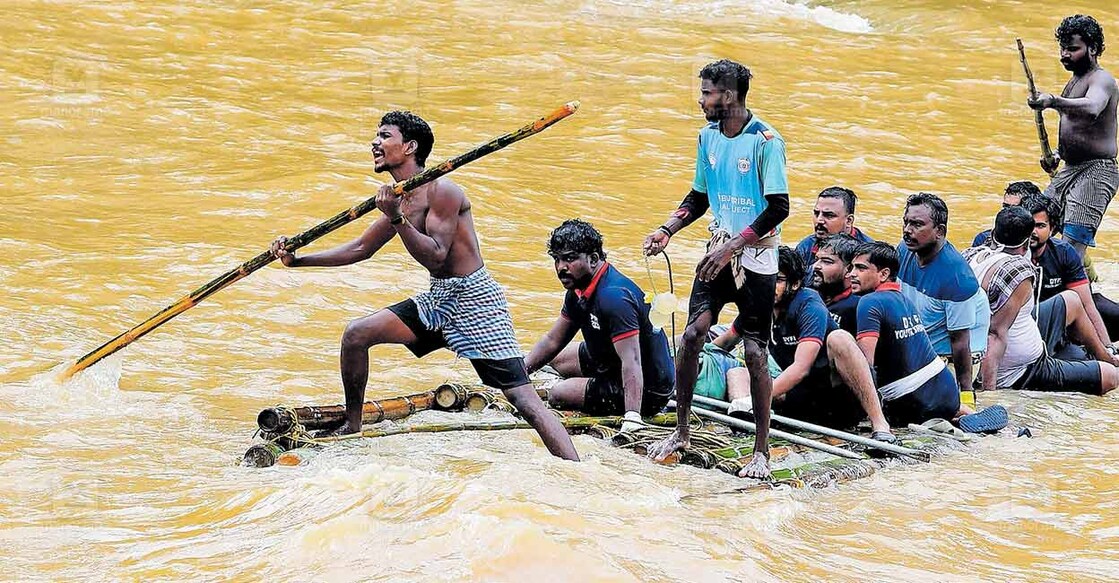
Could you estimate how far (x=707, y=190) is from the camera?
20.2 ft

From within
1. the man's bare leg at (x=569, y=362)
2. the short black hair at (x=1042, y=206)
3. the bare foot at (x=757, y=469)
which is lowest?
the bare foot at (x=757, y=469)

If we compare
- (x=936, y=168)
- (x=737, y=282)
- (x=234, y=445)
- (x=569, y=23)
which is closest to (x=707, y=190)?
(x=737, y=282)

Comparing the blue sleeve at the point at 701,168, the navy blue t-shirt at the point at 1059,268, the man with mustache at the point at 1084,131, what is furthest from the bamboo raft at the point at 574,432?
the man with mustache at the point at 1084,131

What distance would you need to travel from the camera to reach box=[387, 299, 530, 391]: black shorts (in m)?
6.00

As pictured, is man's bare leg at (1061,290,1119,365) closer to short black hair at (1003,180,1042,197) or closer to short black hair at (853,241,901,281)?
short black hair at (1003,180,1042,197)

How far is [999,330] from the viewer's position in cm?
798

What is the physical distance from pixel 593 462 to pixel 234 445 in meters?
1.72

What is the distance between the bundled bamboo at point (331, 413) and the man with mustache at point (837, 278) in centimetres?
201

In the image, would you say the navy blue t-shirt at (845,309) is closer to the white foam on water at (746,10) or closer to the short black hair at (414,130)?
the short black hair at (414,130)

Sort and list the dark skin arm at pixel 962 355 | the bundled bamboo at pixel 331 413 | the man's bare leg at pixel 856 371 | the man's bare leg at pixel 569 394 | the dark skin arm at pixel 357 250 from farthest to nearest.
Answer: the dark skin arm at pixel 962 355 → the man's bare leg at pixel 569 394 → the man's bare leg at pixel 856 371 → the bundled bamboo at pixel 331 413 → the dark skin arm at pixel 357 250

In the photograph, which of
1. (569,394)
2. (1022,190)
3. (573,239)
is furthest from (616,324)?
(1022,190)

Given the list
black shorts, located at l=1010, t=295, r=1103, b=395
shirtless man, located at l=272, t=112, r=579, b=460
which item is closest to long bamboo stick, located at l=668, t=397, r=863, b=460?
shirtless man, located at l=272, t=112, r=579, b=460

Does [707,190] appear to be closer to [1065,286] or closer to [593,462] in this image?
[593,462]

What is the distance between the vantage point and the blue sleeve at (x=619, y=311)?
6.69 m
